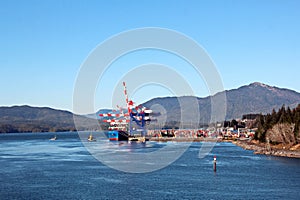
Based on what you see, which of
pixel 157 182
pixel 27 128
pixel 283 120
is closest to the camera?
pixel 157 182

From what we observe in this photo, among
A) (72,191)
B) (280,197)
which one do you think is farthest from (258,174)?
(72,191)

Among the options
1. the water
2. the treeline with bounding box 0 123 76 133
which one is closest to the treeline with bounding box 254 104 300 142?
the water

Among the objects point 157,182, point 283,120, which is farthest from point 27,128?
point 157,182

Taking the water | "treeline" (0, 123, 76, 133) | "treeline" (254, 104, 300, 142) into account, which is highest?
"treeline" (0, 123, 76, 133)

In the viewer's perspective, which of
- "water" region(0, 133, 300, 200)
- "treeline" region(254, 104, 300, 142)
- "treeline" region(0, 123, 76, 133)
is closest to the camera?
"water" region(0, 133, 300, 200)

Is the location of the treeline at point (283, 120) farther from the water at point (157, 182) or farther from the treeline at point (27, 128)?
the treeline at point (27, 128)

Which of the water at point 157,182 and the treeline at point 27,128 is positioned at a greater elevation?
the treeline at point 27,128

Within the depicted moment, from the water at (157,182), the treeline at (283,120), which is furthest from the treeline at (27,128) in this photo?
the water at (157,182)

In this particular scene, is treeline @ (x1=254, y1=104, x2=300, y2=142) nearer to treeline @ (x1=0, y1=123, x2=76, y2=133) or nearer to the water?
the water

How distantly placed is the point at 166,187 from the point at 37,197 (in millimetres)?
5377

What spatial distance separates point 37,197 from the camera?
49.1 ft

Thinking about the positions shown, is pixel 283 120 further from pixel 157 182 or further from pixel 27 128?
pixel 27 128

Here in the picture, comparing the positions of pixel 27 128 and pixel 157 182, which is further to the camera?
pixel 27 128

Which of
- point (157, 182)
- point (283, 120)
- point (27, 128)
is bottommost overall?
point (157, 182)
